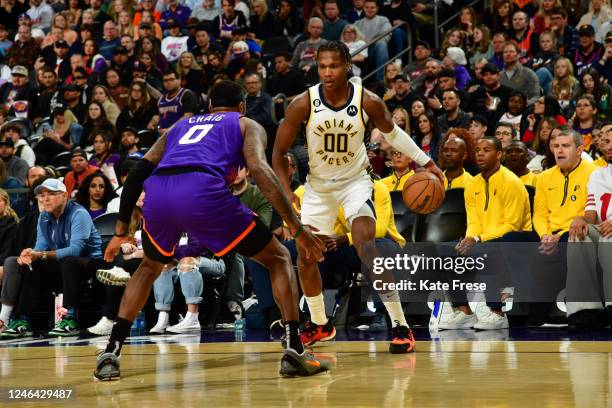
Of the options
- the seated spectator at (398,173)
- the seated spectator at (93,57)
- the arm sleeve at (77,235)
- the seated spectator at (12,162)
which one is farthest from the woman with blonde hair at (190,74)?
the seated spectator at (398,173)

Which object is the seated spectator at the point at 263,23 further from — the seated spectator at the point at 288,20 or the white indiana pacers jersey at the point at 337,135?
the white indiana pacers jersey at the point at 337,135

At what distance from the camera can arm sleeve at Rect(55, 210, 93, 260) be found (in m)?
9.70

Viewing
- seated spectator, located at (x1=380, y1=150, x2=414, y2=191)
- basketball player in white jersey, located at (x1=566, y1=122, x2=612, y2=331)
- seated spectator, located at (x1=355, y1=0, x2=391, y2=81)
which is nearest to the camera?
basketball player in white jersey, located at (x1=566, y1=122, x2=612, y2=331)

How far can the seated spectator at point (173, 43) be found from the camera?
16.6m

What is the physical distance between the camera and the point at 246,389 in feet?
16.9

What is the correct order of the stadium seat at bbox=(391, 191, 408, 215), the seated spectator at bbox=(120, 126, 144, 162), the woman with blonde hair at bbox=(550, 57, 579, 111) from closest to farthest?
the stadium seat at bbox=(391, 191, 408, 215)
the woman with blonde hair at bbox=(550, 57, 579, 111)
the seated spectator at bbox=(120, 126, 144, 162)

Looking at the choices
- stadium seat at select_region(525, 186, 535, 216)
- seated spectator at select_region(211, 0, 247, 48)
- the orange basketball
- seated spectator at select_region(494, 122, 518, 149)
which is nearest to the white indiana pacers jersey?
the orange basketball

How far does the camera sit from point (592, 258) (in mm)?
8445

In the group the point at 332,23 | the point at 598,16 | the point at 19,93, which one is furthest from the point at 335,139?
the point at 19,93

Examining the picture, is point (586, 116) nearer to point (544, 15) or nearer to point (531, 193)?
point (531, 193)

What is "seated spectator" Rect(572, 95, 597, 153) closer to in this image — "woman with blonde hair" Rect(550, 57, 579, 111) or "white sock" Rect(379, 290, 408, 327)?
"woman with blonde hair" Rect(550, 57, 579, 111)

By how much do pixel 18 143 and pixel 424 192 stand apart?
785cm

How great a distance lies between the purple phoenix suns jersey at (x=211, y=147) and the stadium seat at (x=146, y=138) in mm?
7490

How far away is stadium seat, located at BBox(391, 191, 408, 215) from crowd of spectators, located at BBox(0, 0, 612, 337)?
147mm
